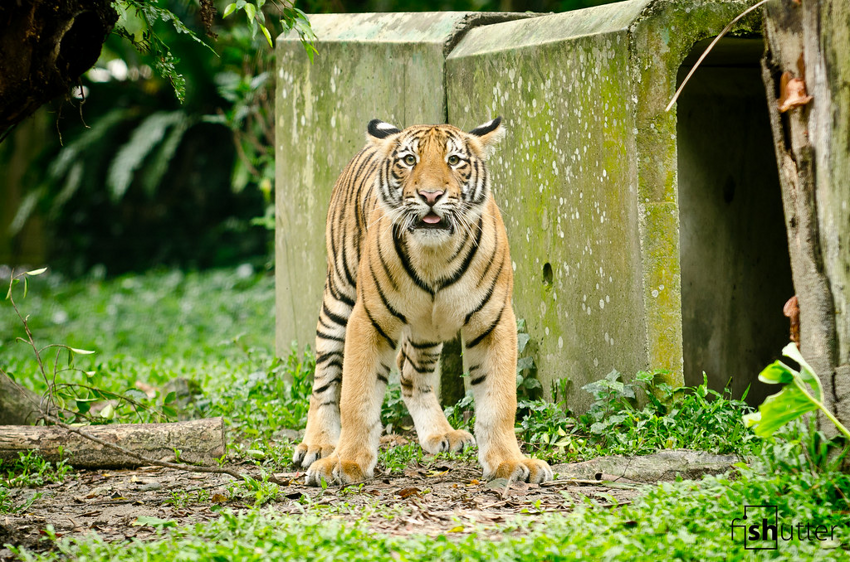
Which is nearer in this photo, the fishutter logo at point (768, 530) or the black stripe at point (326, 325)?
the fishutter logo at point (768, 530)

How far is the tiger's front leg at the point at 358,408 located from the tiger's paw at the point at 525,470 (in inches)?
24.2

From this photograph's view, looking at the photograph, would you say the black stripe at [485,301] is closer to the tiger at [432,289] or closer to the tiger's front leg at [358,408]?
the tiger at [432,289]

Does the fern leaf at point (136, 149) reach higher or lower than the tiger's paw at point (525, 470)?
higher

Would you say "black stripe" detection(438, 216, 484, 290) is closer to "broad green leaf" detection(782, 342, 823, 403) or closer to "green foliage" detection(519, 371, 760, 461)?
"green foliage" detection(519, 371, 760, 461)

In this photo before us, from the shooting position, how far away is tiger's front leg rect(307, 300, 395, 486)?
424cm

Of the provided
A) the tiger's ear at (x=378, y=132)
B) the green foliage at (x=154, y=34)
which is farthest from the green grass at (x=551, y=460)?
the green foliage at (x=154, y=34)

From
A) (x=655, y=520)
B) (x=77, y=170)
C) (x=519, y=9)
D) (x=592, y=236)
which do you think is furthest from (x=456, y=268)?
(x=77, y=170)

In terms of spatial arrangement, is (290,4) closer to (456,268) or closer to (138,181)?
(456,268)

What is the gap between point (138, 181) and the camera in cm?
1373

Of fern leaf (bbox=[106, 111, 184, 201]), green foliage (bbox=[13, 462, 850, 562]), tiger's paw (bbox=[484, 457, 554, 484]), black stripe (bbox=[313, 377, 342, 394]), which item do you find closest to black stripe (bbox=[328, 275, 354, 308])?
black stripe (bbox=[313, 377, 342, 394])

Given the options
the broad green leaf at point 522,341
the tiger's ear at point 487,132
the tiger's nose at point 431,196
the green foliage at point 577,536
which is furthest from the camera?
the broad green leaf at point 522,341

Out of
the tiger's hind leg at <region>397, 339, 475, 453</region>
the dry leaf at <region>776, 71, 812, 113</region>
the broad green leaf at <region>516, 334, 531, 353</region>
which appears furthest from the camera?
the broad green leaf at <region>516, 334, 531, 353</region>

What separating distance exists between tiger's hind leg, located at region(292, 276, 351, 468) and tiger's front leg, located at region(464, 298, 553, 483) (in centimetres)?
98

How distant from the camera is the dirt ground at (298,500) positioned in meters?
3.50
